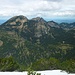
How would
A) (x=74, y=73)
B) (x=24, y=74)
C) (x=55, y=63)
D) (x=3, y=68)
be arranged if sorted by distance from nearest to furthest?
(x=24, y=74)
(x=74, y=73)
(x=3, y=68)
(x=55, y=63)

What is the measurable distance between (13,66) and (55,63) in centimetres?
968

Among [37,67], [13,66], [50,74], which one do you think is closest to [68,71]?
[50,74]

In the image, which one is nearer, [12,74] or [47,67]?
[12,74]

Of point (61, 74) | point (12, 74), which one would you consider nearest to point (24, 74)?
point (12, 74)

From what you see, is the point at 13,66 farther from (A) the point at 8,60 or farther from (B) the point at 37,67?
(B) the point at 37,67

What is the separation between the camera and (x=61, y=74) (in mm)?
43562

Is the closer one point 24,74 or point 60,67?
point 24,74

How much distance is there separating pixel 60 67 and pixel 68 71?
608cm

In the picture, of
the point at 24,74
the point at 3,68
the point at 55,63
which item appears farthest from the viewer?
the point at 55,63

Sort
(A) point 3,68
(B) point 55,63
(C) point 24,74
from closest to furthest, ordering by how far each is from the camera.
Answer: (C) point 24,74 → (A) point 3,68 → (B) point 55,63

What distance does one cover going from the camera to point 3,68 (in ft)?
161

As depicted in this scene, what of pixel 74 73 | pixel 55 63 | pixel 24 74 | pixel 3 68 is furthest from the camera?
pixel 55 63

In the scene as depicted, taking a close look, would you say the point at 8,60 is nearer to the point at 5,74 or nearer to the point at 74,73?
the point at 5,74

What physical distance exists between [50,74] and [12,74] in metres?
6.98
